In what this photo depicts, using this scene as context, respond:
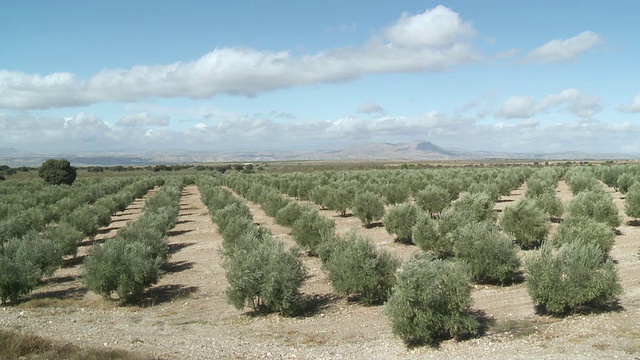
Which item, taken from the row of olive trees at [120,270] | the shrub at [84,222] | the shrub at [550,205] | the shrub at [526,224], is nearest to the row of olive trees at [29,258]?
the row of olive trees at [120,270]

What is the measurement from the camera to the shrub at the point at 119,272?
1708 centimetres

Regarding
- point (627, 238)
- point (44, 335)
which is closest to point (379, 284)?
point (44, 335)

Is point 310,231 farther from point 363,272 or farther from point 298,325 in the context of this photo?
point 298,325

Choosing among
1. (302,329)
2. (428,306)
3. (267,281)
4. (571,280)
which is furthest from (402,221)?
(428,306)

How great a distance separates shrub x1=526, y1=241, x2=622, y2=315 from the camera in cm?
1259

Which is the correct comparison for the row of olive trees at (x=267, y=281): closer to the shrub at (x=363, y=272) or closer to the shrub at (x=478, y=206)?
the shrub at (x=363, y=272)

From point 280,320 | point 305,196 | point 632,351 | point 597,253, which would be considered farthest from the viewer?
point 305,196

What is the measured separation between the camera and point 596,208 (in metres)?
24.1

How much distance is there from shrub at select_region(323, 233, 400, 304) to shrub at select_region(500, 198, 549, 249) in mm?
8953

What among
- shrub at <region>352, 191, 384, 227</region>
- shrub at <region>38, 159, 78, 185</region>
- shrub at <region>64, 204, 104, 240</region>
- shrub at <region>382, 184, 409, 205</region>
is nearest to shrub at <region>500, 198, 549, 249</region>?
shrub at <region>352, 191, 384, 227</region>

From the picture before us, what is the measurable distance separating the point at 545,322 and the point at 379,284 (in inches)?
199

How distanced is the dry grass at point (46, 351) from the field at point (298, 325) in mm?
294

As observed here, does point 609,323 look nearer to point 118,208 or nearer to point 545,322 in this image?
point 545,322

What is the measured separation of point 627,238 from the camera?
76.2ft
